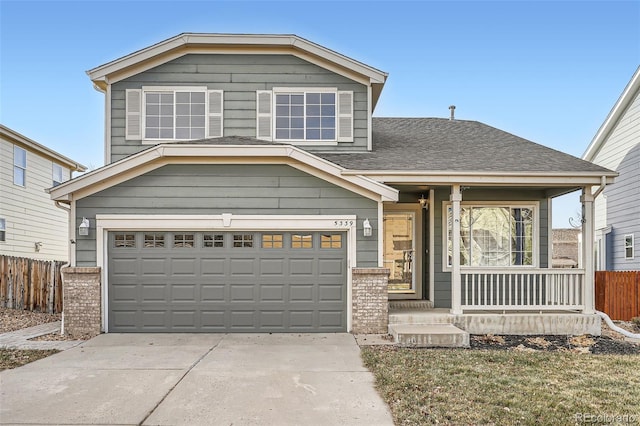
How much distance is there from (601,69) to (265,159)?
681 inches

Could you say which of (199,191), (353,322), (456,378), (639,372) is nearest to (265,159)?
(199,191)

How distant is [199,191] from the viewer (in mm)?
8750

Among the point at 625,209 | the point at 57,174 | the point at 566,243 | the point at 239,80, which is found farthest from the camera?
the point at 566,243

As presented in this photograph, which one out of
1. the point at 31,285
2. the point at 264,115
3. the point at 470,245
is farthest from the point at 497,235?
the point at 31,285

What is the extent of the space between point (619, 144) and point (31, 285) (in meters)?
17.9

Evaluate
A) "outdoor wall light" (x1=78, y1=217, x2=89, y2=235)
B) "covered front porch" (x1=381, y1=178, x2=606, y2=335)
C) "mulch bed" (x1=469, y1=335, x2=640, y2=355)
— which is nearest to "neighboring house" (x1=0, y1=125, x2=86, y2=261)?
"outdoor wall light" (x1=78, y1=217, x2=89, y2=235)

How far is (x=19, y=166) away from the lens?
1582 centimetres

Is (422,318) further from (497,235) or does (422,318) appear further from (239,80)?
(239,80)

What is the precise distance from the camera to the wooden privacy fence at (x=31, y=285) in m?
11.1

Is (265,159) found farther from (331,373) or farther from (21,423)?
(21,423)

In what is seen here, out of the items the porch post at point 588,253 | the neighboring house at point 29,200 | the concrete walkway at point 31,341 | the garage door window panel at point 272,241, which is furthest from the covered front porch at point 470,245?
the neighboring house at point 29,200

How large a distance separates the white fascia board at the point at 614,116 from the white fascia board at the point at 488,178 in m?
6.00

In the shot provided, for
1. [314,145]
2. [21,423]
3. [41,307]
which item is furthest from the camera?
[41,307]

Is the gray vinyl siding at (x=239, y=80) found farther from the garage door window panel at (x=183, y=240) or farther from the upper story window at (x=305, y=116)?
the garage door window panel at (x=183, y=240)
